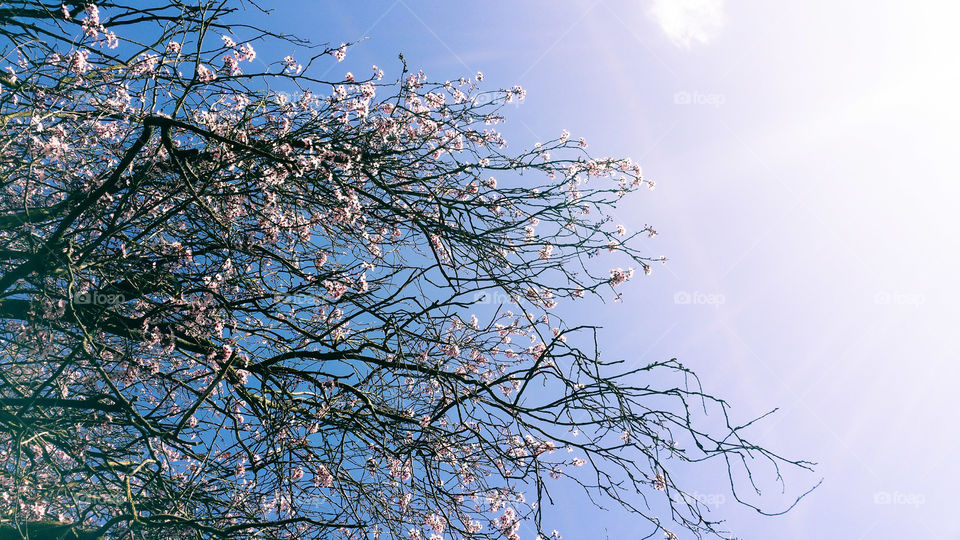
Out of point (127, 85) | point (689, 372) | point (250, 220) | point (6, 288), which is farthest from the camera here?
point (250, 220)

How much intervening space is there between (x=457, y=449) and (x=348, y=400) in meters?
1.23

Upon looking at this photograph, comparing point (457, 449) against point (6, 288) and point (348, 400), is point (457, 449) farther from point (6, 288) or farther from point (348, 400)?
point (6, 288)

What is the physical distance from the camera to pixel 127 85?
18.7 ft

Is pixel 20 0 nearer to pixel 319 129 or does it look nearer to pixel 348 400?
pixel 319 129

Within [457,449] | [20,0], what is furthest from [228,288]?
[20,0]

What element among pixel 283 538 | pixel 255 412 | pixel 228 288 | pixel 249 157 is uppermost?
Answer: pixel 249 157

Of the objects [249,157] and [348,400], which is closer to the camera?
[249,157]

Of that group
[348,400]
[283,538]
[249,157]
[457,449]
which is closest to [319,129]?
[249,157]

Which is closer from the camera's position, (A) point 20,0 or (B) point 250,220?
(A) point 20,0

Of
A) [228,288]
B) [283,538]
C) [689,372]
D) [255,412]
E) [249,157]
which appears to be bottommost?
[283,538]

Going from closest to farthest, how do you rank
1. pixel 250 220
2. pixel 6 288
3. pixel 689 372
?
pixel 689 372 → pixel 6 288 → pixel 250 220

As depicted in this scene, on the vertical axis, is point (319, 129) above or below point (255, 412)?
above

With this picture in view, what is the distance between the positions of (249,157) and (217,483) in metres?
3.48

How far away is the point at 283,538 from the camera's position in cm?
530
